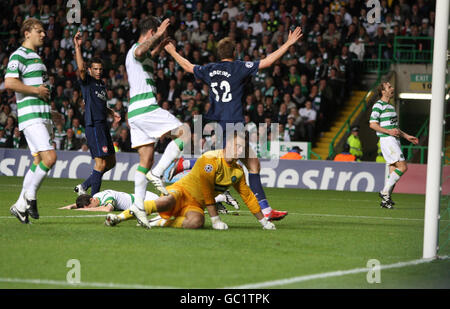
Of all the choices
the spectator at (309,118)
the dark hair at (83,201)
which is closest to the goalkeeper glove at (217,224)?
the dark hair at (83,201)

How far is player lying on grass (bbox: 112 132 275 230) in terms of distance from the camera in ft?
28.1

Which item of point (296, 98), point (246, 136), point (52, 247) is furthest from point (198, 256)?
point (296, 98)

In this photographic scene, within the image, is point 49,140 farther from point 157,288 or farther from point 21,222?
point 157,288

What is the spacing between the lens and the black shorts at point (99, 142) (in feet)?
38.5

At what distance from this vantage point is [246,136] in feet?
29.8

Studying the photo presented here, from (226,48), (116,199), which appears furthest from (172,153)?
(226,48)

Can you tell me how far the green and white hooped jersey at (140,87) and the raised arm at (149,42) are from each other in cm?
16

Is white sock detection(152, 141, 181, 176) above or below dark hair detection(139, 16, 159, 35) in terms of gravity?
below

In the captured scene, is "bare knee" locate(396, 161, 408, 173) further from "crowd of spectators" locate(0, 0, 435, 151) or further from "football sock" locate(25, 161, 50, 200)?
"football sock" locate(25, 161, 50, 200)

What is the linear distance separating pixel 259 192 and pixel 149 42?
2.31 metres

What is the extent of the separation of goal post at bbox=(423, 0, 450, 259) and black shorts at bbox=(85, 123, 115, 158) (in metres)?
5.91

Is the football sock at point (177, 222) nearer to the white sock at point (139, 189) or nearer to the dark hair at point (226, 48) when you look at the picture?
the white sock at point (139, 189)

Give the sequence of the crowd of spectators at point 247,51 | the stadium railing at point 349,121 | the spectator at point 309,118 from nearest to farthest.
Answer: the stadium railing at point 349,121
the spectator at point 309,118
the crowd of spectators at point 247,51

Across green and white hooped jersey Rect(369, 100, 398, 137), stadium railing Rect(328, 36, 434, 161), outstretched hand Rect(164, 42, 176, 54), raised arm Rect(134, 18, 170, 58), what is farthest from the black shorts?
stadium railing Rect(328, 36, 434, 161)
